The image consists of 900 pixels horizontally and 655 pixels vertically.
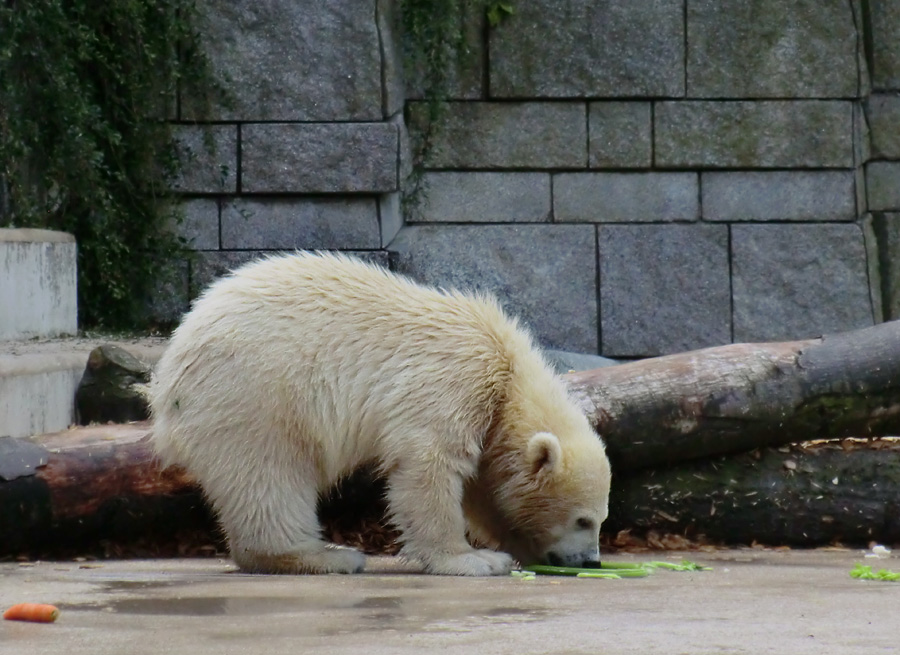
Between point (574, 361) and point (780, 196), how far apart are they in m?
2.06

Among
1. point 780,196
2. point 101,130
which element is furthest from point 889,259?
point 101,130

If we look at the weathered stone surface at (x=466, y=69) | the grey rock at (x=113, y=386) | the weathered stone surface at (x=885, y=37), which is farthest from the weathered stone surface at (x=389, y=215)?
the weathered stone surface at (x=885, y=37)

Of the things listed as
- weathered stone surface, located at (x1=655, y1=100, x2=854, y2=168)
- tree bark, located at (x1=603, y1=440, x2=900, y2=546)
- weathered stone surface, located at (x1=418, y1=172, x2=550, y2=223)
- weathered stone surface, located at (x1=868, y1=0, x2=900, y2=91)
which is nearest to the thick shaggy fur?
tree bark, located at (x1=603, y1=440, x2=900, y2=546)

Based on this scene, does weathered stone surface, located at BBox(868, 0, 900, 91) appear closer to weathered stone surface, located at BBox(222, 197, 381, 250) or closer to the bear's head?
weathered stone surface, located at BBox(222, 197, 381, 250)

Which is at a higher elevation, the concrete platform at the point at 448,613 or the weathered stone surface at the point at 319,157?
the weathered stone surface at the point at 319,157

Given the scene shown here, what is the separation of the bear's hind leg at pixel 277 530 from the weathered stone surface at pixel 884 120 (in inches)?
216

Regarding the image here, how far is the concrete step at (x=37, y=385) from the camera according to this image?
18.7 ft

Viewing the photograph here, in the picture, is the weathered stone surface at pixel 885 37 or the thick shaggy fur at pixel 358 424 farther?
the weathered stone surface at pixel 885 37

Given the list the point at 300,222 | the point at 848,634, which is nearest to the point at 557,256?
the point at 300,222

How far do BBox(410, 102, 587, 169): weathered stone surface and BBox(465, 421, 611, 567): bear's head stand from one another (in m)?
3.87

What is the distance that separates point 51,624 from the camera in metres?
3.26

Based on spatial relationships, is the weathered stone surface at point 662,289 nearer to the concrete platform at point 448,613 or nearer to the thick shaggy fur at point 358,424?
the thick shaggy fur at point 358,424

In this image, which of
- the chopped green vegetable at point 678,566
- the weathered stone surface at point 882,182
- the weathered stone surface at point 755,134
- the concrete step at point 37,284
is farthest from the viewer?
the weathered stone surface at point 882,182

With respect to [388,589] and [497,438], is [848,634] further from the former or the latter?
[497,438]
